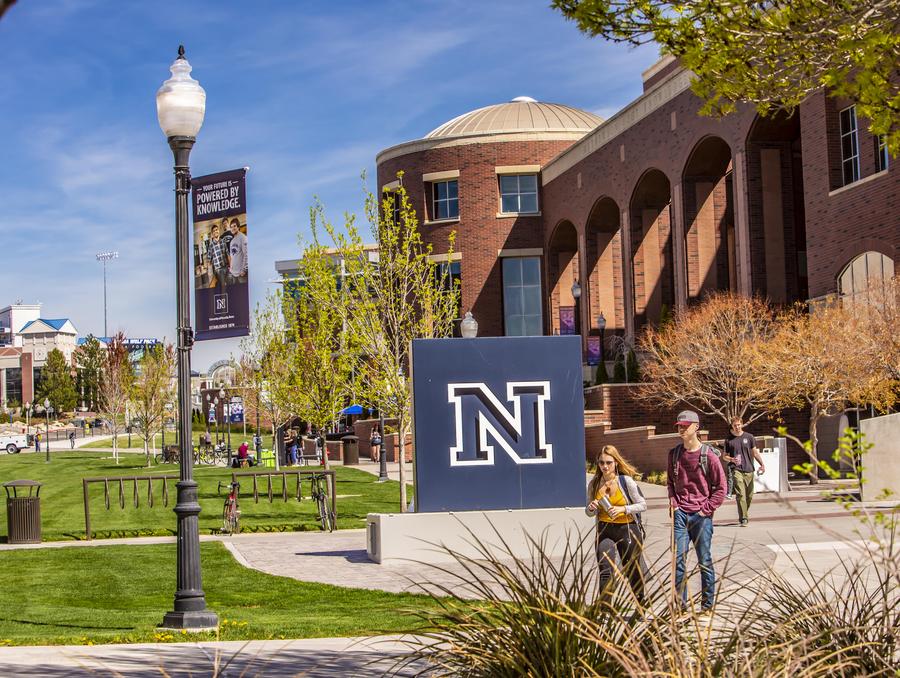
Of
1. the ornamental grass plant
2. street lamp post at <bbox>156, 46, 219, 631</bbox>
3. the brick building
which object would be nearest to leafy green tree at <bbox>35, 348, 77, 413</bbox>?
the brick building

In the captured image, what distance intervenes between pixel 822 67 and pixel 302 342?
32.0 meters

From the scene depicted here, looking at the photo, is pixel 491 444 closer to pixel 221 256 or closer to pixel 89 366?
pixel 221 256

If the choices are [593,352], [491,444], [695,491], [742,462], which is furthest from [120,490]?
[593,352]

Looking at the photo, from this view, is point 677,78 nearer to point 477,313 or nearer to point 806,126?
point 806,126

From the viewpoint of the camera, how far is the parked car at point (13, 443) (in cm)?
8319

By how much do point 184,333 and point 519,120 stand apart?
4894 centimetres

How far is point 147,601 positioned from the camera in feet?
47.7

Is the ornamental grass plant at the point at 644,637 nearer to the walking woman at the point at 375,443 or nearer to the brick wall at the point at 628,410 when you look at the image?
the brick wall at the point at 628,410

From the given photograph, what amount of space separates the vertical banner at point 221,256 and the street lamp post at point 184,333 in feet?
1.04

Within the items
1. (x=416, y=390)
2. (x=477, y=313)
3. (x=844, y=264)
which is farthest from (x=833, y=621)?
(x=477, y=313)

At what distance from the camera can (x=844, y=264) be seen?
1227 inches

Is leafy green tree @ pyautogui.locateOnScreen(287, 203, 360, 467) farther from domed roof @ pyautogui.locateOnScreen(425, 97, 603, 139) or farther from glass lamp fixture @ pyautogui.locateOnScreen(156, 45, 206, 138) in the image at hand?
domed roof @ pyautogui.locateOnScreen(425, 97, 603, 139)

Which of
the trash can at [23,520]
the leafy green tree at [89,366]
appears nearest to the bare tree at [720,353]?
the trash can at [23,520]

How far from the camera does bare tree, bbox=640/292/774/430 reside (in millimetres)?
30406
